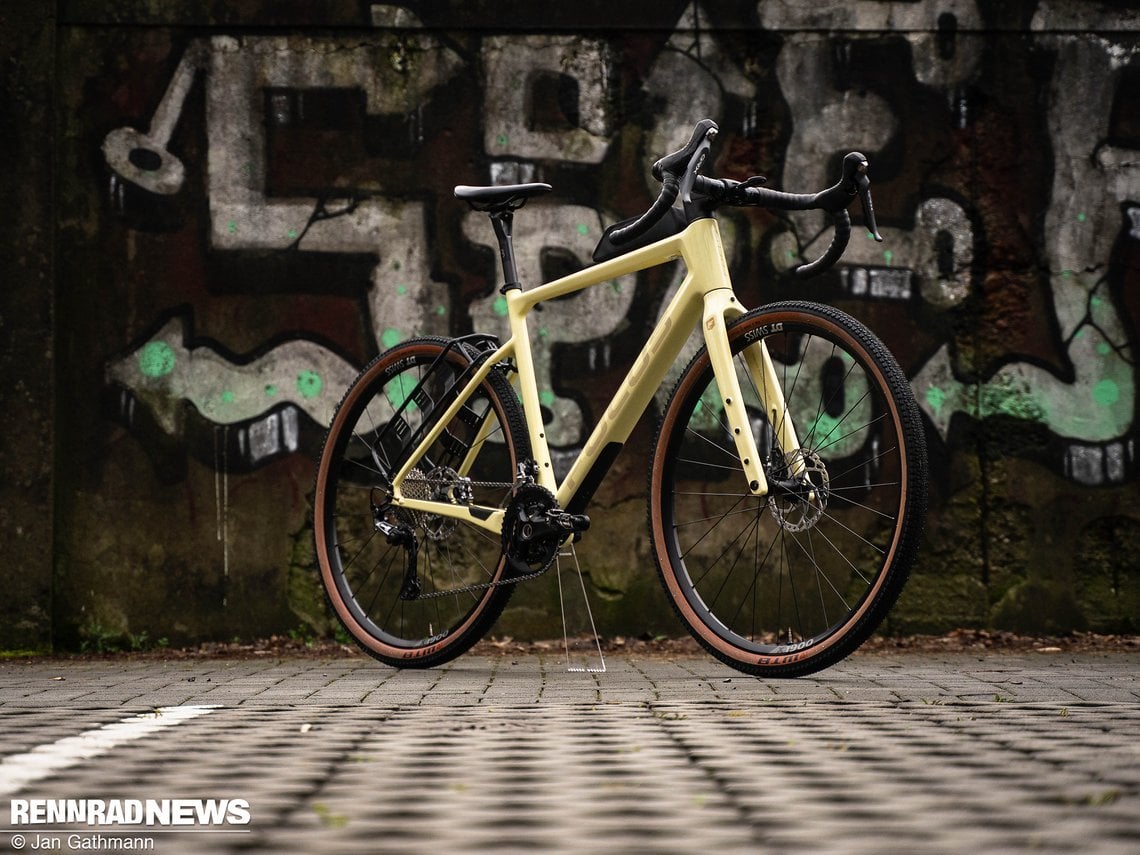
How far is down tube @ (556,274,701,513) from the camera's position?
3482 millimetres

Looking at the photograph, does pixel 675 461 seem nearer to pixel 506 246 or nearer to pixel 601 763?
pixel 506 246

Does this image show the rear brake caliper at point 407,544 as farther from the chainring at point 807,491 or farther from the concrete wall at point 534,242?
the chainring at point 807,491

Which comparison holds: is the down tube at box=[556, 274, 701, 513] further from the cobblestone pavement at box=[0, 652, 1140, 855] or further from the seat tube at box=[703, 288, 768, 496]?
the cobblestone pavement at box=[0, 652, 1140, 855]

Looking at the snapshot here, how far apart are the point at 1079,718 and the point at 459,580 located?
302 centimetres

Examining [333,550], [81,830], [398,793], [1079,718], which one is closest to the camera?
[81,830]

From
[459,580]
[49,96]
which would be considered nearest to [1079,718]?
[459,580]

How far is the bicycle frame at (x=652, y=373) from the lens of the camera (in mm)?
3248

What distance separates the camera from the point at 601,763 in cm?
187

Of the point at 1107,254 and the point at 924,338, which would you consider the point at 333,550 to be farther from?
the point at 1107,254

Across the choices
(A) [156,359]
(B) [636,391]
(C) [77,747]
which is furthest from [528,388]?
(A) [156,359]

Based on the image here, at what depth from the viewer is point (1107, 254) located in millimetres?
5215

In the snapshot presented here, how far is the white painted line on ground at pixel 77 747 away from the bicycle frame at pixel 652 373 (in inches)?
53.8

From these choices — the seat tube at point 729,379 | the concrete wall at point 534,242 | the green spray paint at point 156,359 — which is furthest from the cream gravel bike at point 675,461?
the green spray paint at point 156,359

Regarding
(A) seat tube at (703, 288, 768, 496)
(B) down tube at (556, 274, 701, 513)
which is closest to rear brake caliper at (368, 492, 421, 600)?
(B) down tube at (556, 274, 701, 513)
